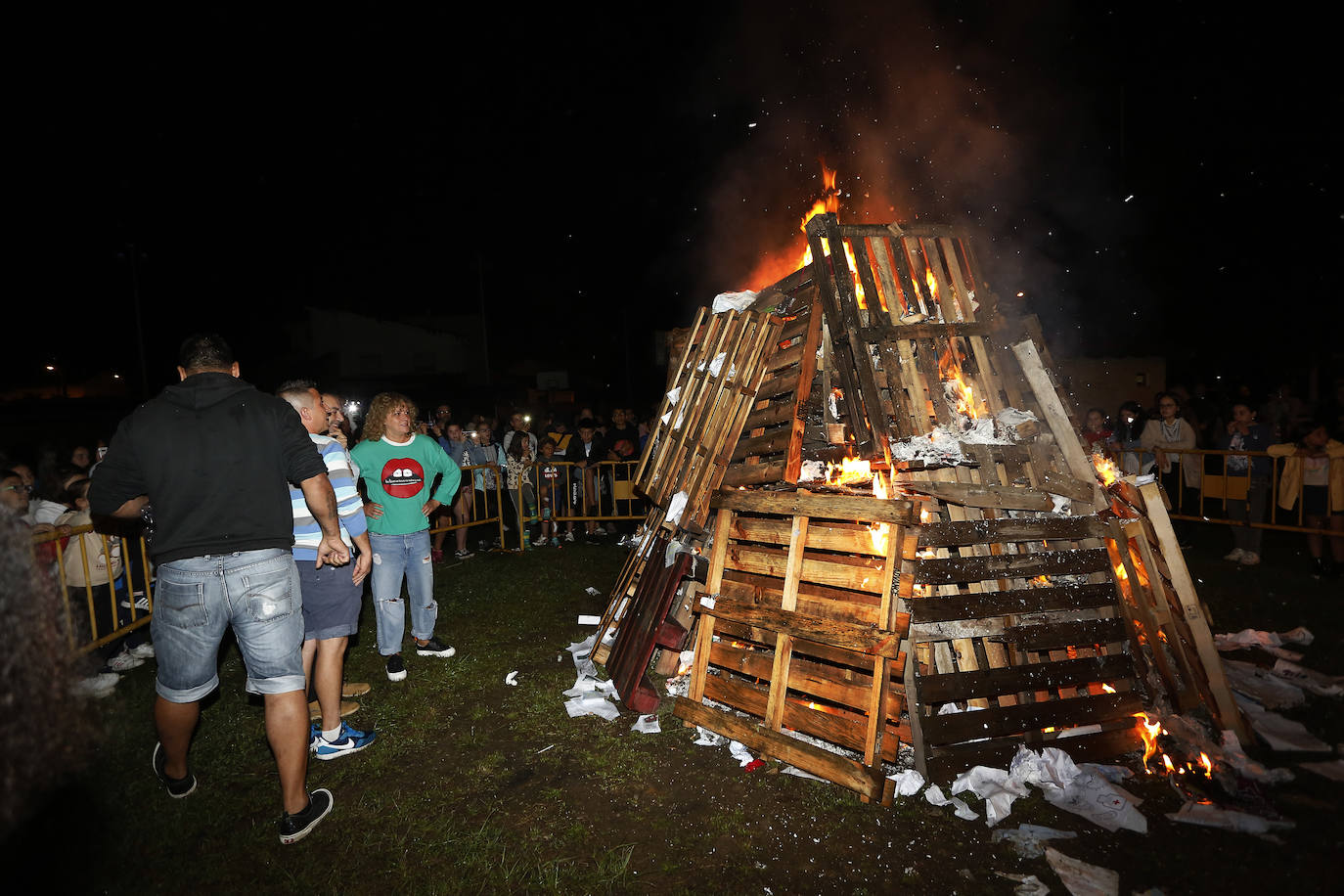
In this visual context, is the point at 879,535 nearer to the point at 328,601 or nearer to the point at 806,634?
the point at 806,634

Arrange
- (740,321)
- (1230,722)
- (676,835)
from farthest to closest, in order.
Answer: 1. (740,321)
2. (1230,722)
3. (676,835)

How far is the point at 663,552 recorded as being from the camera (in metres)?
5.62

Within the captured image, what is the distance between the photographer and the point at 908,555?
3.96m

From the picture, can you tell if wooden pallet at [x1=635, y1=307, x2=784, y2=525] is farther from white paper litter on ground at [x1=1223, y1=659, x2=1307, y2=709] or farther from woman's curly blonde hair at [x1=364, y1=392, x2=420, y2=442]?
white paper litter on ground at [x1=1223, y1=659, x2=1307, y2=709]

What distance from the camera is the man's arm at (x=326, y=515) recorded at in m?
3.55

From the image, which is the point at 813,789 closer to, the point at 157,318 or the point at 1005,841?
the point at 1005,841

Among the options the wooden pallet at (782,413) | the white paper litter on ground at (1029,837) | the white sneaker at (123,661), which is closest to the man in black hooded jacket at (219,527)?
the white sneaker at (123,661)

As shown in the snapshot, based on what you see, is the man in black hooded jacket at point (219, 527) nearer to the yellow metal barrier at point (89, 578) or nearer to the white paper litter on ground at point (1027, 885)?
the yellow metal barrier at point (89, 578)

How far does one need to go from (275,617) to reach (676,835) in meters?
2.37

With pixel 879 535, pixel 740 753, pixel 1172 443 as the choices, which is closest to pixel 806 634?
pixel 879 535

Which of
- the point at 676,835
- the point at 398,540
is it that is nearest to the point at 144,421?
the point at 398,540

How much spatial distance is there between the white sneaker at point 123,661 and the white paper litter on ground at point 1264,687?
8.71 metres

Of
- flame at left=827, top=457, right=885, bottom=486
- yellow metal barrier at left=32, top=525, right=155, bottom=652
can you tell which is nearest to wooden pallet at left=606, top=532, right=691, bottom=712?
flame at left=827, top=457, right=885, bottom=486

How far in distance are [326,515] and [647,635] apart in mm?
2512
